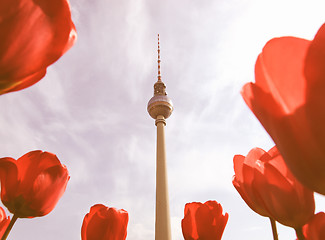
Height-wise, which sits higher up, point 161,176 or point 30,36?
point 161,176

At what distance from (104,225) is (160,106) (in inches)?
1490

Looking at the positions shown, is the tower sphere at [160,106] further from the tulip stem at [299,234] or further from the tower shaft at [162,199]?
the tulip stem at [299,234]

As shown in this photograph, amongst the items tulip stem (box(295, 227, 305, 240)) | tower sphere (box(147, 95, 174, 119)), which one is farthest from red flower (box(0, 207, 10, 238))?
tower sphere (box(147, 95, 174, 119))

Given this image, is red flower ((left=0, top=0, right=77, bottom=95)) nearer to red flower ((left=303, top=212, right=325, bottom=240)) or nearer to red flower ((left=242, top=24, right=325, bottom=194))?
red flower ((left=242, top=24, right=325, bottom=194))

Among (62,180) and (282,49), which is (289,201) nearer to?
(282,49)

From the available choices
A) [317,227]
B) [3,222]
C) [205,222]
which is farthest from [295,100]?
[3,222]

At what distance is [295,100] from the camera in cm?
59

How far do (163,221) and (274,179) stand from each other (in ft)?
95.4

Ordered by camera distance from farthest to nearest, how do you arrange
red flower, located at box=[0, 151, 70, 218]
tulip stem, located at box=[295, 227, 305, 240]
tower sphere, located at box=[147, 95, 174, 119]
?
tower sphere, located at box=[147, 95, 174, 119], red flower, located at box=[0, 151, 70, 218], tulip stem, located at box=[295, 227, 305, 240]

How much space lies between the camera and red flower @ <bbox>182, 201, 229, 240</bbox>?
52.1 inches

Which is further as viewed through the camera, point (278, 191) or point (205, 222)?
point (205, 222)

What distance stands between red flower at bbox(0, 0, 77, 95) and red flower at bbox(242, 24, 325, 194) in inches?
17.0

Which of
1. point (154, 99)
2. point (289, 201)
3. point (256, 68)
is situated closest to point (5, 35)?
point (256, 68)

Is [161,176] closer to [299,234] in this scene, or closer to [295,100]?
[299,234]
